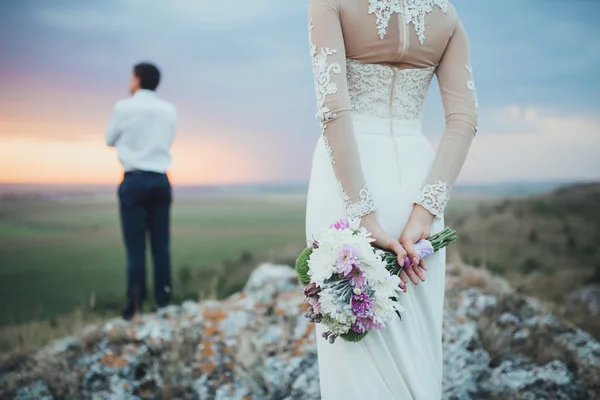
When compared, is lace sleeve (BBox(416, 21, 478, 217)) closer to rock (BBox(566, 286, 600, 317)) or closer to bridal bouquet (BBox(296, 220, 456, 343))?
bridal bouquet (BBox(296, 220, 456, 343))

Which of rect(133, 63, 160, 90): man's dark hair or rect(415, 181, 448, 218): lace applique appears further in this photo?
rect(133, 63, 160, 90): man's dark hair

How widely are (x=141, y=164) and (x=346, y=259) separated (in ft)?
12.8

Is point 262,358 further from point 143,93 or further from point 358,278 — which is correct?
point 143,93

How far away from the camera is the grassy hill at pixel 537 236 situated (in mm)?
6523

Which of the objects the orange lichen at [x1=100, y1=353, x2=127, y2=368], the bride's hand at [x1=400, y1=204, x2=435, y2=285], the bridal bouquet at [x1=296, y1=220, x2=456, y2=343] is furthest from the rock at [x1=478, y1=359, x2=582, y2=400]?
the orange lichen at [x1=100, y1=353, x2=127, y2=368]

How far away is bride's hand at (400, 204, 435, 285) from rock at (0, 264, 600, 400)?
1.76 meters

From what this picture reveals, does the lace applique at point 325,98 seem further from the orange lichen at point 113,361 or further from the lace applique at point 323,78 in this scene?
the orange lichen at point 113,361

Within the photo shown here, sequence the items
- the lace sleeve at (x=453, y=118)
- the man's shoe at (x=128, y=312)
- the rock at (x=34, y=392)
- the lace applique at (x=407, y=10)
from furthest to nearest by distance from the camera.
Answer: the man's shoe at (x=128, y=312) → the rock at (x=34, y=392) → the lace sleeve at (x=453, y=118) → the lace applique at (x=407, y=10)

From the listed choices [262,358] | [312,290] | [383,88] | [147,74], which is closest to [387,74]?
[383,88]

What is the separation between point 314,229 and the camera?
2018 millimetres

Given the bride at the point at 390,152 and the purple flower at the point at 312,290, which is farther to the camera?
the bride at the point at 390,152

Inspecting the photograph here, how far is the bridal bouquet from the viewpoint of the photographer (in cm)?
161

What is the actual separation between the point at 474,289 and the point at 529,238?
260 centimetres

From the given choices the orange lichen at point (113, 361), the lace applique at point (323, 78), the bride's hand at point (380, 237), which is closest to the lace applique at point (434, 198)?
the bride's hand at point (380, 237)
